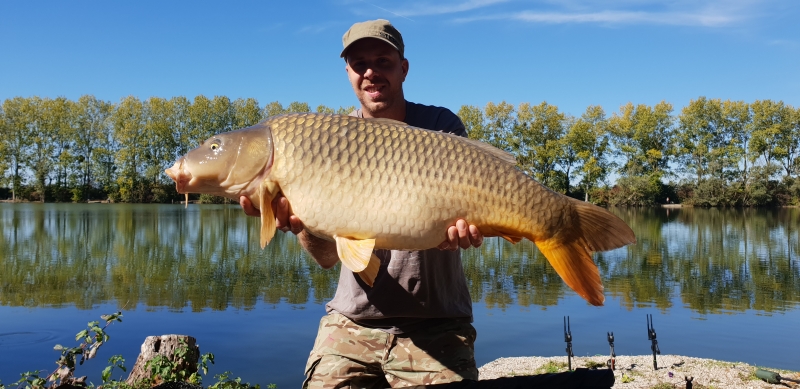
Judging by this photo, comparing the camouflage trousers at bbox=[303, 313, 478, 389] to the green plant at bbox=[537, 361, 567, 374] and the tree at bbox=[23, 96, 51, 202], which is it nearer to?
the green plant at bbox=[537, 361, 567, 374]

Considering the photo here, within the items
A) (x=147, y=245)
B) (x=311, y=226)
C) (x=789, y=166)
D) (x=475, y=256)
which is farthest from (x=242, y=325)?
(x=789, y=166)

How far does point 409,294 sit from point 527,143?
4403cm

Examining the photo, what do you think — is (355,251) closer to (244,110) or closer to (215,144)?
(215,144)

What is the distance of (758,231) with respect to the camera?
69.3 ft

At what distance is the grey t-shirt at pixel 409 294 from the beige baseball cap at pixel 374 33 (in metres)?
0.80

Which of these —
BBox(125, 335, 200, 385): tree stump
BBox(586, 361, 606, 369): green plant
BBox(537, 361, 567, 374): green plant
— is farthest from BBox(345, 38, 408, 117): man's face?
BBox(586, 361, 606, 369): green plant

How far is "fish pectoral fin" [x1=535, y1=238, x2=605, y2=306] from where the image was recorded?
1.78m

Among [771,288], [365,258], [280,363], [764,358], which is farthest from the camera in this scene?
[771,288]

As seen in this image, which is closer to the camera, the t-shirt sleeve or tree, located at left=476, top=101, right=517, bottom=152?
the t-shirt sleeve

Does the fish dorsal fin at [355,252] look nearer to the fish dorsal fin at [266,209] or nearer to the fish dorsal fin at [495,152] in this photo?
the fish dorsal fin at [266,209]

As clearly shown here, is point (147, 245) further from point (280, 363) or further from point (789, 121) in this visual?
point (789, 121)

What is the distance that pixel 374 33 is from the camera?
7.30 ft

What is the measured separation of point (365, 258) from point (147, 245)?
46.5 ft

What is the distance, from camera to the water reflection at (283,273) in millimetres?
8250
